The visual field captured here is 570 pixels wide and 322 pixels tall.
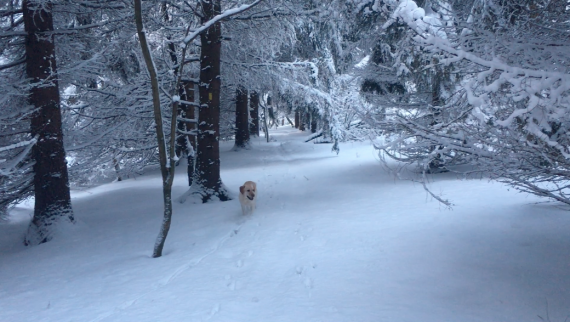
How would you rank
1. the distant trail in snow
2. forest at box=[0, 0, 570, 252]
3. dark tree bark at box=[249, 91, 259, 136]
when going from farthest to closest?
dark tree bark at box=[249, 91, 259, 136]
forest at box=[0, 0, 570, 252]
the distant trail in snow

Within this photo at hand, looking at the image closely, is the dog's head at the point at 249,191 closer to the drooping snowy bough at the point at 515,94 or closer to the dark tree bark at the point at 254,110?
the drooping snowy bough at the point at 515,94

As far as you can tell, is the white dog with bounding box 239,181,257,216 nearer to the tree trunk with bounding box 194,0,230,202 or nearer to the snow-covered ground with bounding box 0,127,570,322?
the snow-covered ground with bounding box 0,127,570,322

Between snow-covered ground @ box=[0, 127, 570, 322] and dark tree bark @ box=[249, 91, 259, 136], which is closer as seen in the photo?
snow-covered ground @ box=[0, 127, 570, 322]

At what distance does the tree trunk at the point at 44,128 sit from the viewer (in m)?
8.23

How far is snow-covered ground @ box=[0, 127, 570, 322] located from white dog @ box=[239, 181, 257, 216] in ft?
0.74

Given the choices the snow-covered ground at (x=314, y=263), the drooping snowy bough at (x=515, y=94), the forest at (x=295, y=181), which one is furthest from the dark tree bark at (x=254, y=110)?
the drooping snowy bough at (x=515, y=94)

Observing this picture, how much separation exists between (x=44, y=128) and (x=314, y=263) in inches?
247

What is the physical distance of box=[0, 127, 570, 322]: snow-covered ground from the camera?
4.42 meters

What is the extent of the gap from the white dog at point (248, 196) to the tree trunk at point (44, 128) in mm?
3676

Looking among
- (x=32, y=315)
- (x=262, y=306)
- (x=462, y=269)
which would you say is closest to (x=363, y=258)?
(x=462, y=269)

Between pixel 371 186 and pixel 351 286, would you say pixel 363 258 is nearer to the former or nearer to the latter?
pixel 351 286

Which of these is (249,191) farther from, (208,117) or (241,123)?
(241,123)

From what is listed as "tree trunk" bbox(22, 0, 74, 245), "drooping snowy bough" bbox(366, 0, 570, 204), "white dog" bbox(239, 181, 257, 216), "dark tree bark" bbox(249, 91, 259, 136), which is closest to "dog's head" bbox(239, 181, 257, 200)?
"white dog" bbox(239, 181, 257, 216)

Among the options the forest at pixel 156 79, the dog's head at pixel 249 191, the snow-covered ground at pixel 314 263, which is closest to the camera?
the snow-covered ground at pixel 314 263
